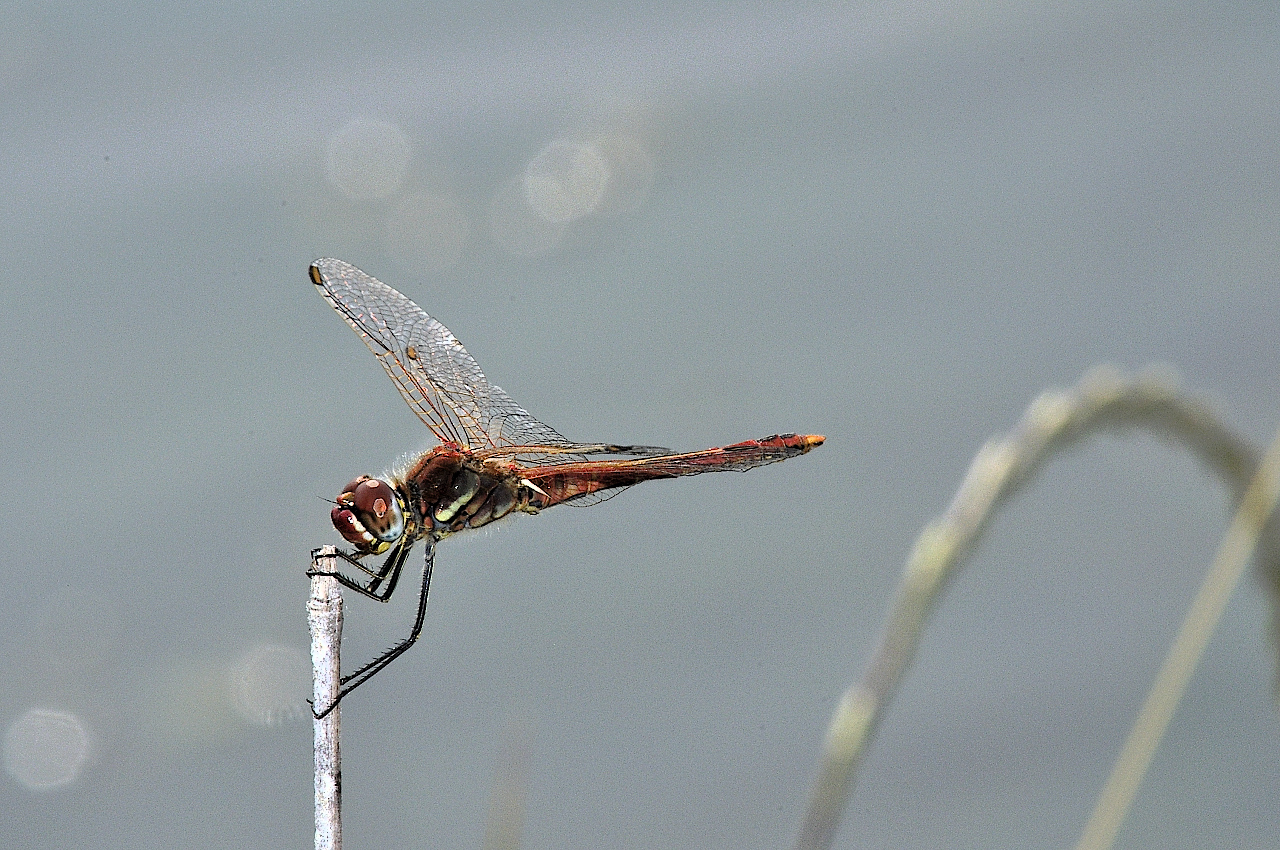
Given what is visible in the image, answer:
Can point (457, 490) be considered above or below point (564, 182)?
below

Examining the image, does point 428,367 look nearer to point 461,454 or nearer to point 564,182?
point 461,454

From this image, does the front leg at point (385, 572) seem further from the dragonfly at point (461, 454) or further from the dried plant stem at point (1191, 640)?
the dried plant stem at point (1191, 640)

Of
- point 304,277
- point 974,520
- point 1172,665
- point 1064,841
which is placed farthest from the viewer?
point 304,277

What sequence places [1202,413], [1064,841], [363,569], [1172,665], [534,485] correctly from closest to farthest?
1. [1202,413]
2. [1172,665]
3. [363,569]
4. [534,485]
5. [1064,841]

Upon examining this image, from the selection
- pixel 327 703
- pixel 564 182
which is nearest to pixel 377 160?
pixel 564 182

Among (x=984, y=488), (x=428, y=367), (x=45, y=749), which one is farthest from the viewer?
(x=45, y=749)

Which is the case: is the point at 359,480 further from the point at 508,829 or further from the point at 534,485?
the point at 508,829

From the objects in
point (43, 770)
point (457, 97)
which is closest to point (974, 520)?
point (43, 770)
